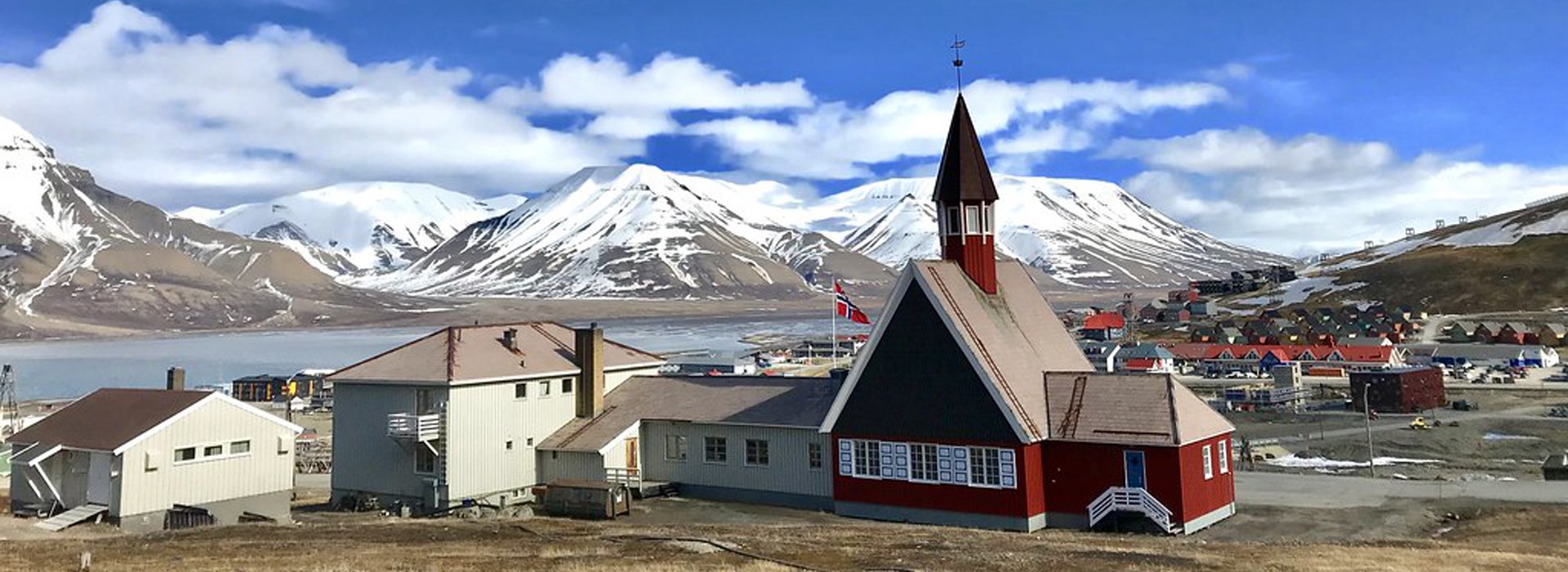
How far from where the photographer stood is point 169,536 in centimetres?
3134

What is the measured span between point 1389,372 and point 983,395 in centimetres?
6170

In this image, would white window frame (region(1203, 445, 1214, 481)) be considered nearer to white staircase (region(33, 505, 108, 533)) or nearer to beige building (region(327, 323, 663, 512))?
beige building (region(327, 323, 663, 512))

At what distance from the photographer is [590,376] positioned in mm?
44250

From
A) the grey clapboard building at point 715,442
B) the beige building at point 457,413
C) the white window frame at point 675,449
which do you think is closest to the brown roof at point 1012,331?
the grey clapboard building at point 715,442

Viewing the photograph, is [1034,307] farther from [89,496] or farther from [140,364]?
Answer: [140,364]

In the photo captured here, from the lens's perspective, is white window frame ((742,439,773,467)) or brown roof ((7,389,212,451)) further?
white window frame ((742,439,773,467))

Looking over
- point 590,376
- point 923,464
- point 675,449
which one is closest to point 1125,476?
point 923,464

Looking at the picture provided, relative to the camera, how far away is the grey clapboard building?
1528 inches

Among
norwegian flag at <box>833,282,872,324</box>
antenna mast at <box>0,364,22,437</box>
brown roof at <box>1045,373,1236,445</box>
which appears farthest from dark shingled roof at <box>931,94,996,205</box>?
antenna mast at <box>0,364,22,437</box>

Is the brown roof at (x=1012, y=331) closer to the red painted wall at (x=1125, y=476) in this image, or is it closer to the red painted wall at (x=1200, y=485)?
the red painted wall at (x=1125, y=476)

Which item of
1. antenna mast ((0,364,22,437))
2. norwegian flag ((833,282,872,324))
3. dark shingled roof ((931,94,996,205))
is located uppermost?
dark shingled roof ((931,94,996,205))

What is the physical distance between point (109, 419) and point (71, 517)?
392cm

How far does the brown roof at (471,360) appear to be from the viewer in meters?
41.0

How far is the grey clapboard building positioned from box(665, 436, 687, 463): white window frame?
A: 0.10ft
